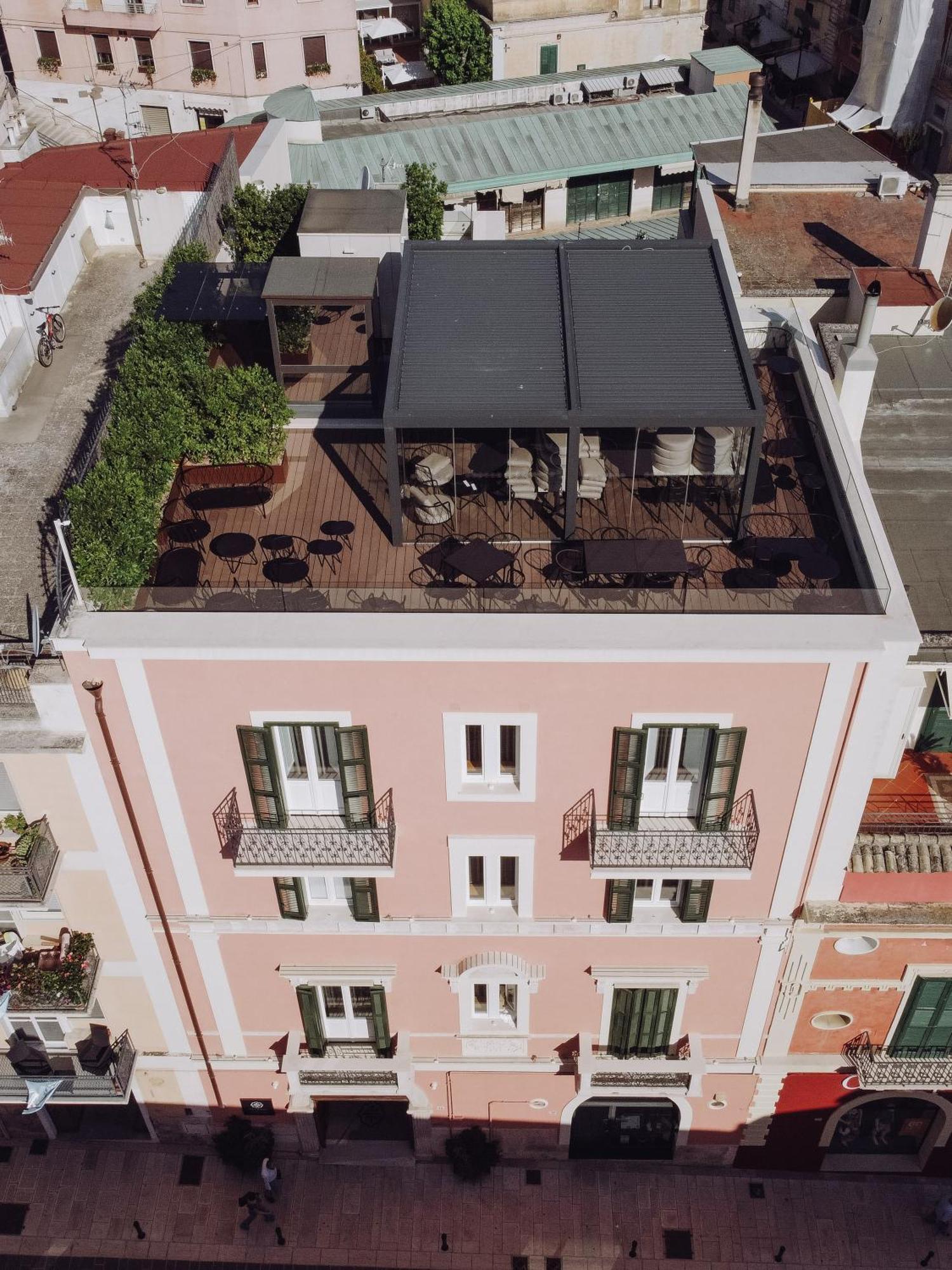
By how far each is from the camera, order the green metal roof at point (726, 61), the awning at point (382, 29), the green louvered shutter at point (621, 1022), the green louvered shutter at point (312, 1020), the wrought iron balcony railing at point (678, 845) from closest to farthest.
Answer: the wrought iron balcony railing at point (678, 845) < the green louvered shutter at point (621, 1022) < the green louvered shutter at point (312, 1020) < the green metal roof at point (726, 61) < the awning at point (382, 29)

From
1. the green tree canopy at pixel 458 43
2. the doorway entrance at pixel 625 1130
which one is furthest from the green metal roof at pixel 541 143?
the doorway entrance at pixel 625 1130

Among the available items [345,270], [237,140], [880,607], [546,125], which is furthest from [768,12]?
[880,607]

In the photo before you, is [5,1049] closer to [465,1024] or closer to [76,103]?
[465,1024]

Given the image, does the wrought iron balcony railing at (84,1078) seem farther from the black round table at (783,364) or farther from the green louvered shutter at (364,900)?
the black round table at (783,364)

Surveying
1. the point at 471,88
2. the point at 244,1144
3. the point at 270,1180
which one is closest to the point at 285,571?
the point at 244,1144

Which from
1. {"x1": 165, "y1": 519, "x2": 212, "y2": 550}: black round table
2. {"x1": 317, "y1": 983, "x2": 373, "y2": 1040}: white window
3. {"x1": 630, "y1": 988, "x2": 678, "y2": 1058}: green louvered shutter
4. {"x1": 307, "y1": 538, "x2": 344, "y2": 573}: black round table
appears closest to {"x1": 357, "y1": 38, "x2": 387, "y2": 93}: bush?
{"x1": 165, "y1": 519, "x2": 212, "y2": 550}: black round table

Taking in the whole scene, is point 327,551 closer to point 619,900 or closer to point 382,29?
point 619,900

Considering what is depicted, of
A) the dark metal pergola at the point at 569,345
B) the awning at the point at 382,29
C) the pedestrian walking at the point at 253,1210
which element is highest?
the dark metal pergola at the point at 569,345
